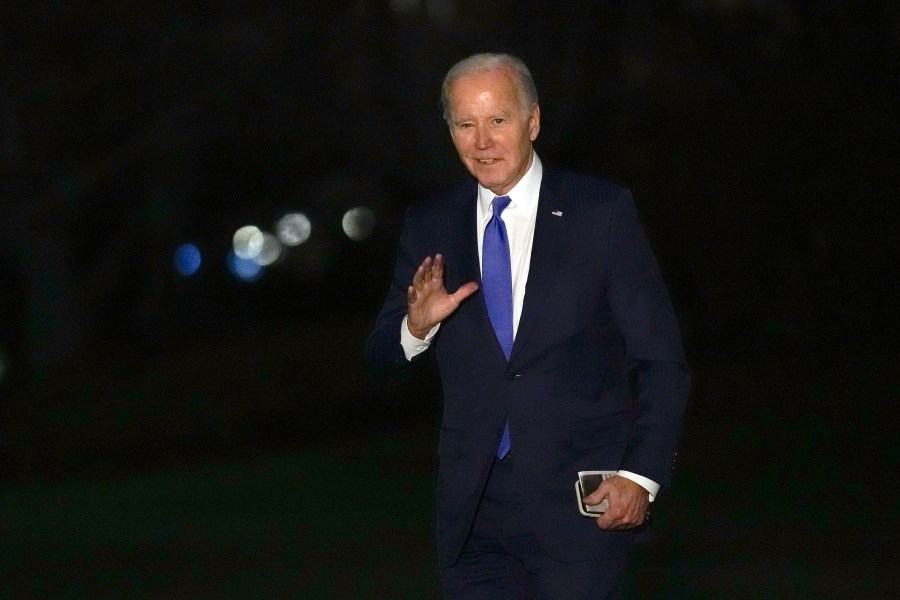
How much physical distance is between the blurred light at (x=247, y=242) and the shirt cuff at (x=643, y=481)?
24.4 m

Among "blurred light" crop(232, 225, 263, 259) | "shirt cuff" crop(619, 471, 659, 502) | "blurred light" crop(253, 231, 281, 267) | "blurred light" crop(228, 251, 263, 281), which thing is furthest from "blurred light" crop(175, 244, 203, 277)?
"shirt cuff" crop(619, 471, 659, 502)

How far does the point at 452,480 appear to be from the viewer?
14.3 ft

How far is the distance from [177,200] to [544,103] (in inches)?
202

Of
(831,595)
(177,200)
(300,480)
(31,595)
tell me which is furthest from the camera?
(177,200)

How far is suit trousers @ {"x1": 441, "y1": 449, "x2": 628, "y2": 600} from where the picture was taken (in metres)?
4.29

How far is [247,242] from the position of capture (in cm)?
3116

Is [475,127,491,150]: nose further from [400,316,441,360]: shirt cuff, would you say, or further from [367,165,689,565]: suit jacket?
[400,316,441,360]: shirt cuff

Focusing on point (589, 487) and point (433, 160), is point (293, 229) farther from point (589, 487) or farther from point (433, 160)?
point (589, 487)

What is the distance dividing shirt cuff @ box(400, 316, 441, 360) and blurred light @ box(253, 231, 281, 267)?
2576cm

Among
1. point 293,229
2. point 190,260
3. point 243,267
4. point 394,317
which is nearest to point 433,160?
point 190,260

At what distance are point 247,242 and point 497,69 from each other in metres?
27.2

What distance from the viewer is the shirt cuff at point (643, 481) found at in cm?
415

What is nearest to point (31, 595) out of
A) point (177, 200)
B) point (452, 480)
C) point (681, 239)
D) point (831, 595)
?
point (831, 595)

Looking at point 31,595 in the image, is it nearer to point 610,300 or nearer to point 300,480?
point 300,480
